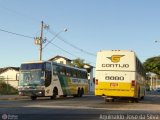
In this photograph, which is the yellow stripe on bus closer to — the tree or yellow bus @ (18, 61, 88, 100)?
yellow bus @ (18, 61, 88, 100)

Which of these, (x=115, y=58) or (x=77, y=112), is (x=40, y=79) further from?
(x=77, y=112)

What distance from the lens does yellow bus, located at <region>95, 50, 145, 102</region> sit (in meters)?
29.7

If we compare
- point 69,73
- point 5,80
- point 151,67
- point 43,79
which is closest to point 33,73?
point 43,79

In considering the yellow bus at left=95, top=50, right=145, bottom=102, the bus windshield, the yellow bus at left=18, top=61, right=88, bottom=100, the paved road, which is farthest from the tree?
the paved road

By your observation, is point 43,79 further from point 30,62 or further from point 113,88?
point 113,88

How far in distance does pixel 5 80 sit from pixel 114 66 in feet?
116

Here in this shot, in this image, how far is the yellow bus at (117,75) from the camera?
29.7m

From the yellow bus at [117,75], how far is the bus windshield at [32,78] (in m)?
8.68

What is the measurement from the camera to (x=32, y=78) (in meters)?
38.1

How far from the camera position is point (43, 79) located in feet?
125

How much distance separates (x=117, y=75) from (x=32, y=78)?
10.4 meters

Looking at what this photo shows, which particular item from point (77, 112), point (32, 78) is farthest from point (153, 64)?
point (77, 112)

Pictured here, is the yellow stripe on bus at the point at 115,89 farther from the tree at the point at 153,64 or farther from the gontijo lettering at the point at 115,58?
the tree at the point at 153,64

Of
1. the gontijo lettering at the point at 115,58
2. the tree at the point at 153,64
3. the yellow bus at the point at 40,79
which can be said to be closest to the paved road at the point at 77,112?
the gontijo lettering at the point at 115,58
